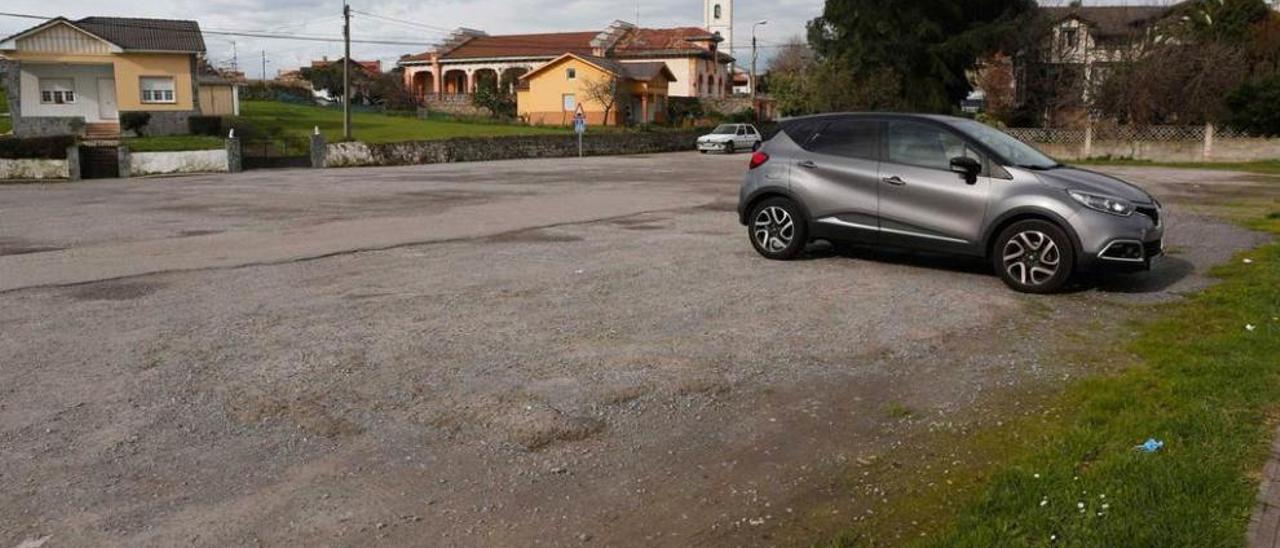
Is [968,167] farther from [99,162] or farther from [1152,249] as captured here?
[99,162]

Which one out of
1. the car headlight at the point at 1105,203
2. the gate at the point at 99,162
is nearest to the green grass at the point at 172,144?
the gate at the point at 99,162

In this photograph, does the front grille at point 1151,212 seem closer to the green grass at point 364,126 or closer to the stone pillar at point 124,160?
the stone pillar at point 124,160

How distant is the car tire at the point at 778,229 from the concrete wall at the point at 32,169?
28.0 m

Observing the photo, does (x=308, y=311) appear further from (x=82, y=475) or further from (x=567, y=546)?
(x=567, y=546)

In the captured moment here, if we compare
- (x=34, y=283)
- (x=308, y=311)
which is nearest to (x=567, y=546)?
(x=308, y=311)

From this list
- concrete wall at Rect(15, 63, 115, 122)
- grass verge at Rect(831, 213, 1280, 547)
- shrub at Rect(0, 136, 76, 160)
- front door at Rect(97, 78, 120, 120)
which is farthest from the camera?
front door at Rect(97, 78, 120, 120)

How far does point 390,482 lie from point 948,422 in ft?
9.30

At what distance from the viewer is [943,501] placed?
13.4ft

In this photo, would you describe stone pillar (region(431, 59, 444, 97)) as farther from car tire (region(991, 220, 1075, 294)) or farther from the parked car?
car tire (region(991, 220, 1075, 294))

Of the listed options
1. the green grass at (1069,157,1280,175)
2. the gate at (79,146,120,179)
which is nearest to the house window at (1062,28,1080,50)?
the green grass at (1069,157,1280,175)

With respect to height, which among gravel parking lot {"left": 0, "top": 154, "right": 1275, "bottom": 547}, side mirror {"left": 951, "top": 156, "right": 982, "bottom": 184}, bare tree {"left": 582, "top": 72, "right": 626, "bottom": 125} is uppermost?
bare tree {"left": 582, "top": 72, "right": 626, "bottom": 125}

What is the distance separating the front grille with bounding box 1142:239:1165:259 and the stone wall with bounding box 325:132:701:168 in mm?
32246

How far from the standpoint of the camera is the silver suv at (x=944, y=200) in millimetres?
8531

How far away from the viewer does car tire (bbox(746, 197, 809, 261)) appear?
10.3m
